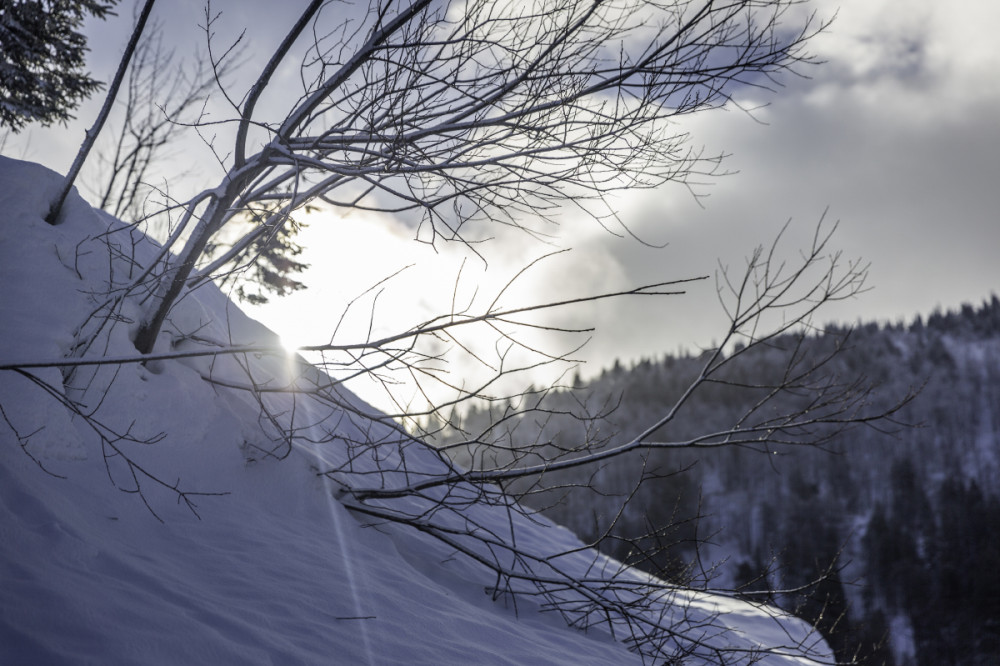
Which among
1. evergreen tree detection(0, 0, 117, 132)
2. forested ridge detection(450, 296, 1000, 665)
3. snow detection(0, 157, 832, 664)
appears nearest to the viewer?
snow detection(0, 157, 832, 664)

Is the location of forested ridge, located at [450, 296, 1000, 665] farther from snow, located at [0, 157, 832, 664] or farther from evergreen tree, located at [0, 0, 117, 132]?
snow, located at [0, 157, 832, 664]

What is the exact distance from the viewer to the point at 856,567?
230 feet

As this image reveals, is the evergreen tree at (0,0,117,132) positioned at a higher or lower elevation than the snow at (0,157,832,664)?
higher

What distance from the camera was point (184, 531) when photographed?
3.05 metres

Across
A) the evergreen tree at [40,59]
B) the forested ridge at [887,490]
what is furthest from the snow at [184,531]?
the forested ridge at [887,490]

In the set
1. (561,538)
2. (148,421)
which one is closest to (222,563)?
(148,421)

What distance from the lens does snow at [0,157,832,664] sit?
2.22m

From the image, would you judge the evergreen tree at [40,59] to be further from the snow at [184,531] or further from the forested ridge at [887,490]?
the forested ridge at [887,490]

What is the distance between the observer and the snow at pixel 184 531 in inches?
87.6

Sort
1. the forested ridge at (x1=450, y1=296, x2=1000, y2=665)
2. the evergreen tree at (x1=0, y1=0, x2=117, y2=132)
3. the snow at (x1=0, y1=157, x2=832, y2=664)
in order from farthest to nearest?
the forested ridge at (x1=450, y1=296, x2=1000, y2=665)
the evergreen tree at (x1=0, y1=0, x2=117, y2=132)
the snow at (x1=0, y1=157, x2=832, y2=664)

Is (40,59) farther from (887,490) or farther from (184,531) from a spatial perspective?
(887,490)

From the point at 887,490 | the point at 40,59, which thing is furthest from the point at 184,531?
the point at 887,490

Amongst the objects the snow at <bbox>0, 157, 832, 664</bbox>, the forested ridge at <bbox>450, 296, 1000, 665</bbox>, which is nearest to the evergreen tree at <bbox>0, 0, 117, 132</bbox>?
the snow at <bbox>0, 157, 832, 664</bbox>

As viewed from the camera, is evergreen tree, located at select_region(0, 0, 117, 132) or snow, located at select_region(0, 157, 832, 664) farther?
evergreen tree, located at select_region(0, 0, 117, 132)
